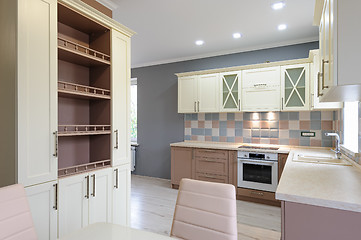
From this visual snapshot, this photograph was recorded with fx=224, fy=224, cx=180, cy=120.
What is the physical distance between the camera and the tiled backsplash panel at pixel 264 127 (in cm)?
363

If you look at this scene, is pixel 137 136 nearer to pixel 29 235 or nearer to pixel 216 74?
pixel 216 74

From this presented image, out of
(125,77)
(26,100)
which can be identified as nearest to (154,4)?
(125,77)

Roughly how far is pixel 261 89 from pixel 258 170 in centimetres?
133

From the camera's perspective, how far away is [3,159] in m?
1.61

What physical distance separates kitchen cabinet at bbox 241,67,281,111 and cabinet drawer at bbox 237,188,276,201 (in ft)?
4.38

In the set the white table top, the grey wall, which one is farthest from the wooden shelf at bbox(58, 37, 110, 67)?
the grey wall

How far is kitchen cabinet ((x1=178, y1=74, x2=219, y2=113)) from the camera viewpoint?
13.8ft

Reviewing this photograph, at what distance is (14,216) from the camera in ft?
3.76

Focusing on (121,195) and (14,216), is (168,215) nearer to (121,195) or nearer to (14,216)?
(121,195)

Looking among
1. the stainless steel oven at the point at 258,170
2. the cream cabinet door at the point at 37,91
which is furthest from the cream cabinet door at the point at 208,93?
the cream cabinet door at the point at 37,91

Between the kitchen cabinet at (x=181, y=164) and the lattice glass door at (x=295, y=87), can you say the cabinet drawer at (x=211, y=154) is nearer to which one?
the kitchen cabinet at (x=181, y=164)

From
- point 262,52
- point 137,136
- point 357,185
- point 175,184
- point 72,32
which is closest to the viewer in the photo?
point 357,185

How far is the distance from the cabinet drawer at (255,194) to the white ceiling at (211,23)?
2.49 meters

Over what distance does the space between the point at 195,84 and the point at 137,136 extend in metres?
2.04
